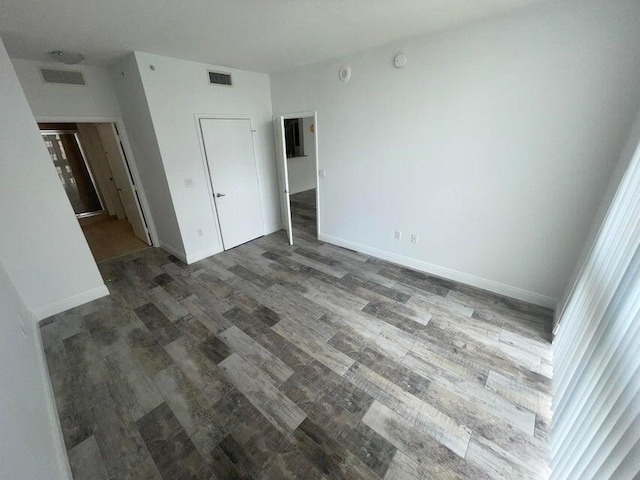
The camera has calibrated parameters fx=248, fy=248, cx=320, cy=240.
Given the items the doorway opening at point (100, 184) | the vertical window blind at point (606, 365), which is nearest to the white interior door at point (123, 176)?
the doorway opening at point (100, 184)

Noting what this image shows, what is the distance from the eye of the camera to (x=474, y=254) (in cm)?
296

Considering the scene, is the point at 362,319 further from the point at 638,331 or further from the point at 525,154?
the point at 525,154

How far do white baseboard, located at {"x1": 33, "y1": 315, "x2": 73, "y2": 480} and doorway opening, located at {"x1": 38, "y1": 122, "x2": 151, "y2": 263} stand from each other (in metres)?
2.33

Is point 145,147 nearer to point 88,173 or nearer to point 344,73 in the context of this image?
point 344,73

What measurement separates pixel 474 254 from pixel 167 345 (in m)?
3.43

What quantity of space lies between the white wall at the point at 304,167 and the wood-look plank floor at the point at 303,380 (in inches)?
193

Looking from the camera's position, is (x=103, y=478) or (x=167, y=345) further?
(x=167, y=345)

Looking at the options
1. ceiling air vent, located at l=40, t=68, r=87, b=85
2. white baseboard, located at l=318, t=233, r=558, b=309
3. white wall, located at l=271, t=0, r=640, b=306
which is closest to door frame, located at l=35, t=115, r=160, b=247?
ceiling air vent, located at l=40, t=68, r=87, b=85

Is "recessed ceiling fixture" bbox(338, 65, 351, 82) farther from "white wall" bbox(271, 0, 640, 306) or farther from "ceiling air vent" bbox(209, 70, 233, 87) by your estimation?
"ceiling air vent" bbox(209, 70, 233, 87)

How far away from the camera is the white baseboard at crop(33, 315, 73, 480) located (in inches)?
54.7

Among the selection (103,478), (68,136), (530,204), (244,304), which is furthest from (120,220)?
(530,204)

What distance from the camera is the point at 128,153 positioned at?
3803 millimetres

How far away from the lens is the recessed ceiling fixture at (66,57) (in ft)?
8.75

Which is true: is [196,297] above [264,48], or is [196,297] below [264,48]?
below
